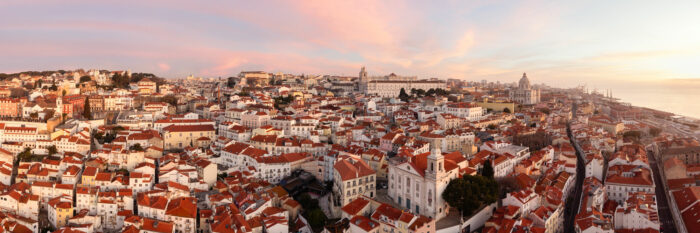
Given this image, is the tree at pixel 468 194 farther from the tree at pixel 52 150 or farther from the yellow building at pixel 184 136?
the tree at pixel 52 150

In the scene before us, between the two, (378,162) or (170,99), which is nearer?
(378,162)

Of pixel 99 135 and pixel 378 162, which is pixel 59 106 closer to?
pixel 99 135

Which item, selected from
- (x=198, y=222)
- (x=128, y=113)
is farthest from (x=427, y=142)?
(x=128, y=113)

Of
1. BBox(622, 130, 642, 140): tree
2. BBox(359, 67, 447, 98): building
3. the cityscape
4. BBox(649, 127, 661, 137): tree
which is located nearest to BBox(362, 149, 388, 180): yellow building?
the cityscape

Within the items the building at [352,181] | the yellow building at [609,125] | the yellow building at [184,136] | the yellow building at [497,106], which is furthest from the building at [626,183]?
the yellow building at [184,136]

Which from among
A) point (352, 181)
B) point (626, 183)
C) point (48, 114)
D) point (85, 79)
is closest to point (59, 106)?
point (48, 114)

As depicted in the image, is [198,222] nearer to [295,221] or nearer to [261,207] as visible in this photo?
[261,207]
